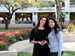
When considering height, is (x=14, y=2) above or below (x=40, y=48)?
above

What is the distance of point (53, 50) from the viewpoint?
10.4 feet

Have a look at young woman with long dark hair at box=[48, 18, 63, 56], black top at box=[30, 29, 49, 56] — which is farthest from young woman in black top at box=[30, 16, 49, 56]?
young woman with long dark hair at box=[48, 18, 63, 56]

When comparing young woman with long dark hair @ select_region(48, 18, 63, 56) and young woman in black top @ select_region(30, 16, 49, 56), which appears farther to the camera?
young woman in black top @ select_region(30, 16, 49, 56)

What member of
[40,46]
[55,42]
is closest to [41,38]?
[40,46]

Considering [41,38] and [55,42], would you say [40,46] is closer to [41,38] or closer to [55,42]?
[41,38]

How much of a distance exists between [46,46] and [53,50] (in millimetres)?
214

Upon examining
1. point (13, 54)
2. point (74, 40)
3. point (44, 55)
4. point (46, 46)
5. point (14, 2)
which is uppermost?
point (14, 2)

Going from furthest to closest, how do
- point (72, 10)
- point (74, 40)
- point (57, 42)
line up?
point (72, 10), point (74, 40), point (57, 42)

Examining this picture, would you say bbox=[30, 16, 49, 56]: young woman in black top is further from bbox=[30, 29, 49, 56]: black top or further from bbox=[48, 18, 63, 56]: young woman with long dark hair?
bbox=[48, 18, 63, 56]: young woman with long dark hair

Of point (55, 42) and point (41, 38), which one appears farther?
point (41, 38)

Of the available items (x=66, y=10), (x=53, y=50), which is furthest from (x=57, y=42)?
(x=66, y=10)

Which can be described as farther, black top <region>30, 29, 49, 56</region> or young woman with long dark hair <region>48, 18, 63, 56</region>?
black top <region>30, 29, 49, 56</region>

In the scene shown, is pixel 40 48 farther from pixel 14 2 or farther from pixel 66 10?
pixel 66 10

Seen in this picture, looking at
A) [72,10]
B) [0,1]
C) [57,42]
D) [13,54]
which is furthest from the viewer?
[72,10]
